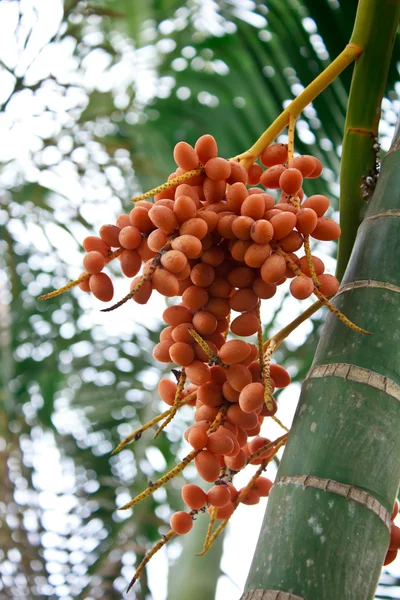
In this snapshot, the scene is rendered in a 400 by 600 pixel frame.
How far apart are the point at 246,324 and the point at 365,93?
30 centimetres

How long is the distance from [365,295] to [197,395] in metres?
0.20

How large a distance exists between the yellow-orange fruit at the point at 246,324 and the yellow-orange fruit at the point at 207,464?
0.12 meters

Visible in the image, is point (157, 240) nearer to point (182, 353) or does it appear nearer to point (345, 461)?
point (182, 353)

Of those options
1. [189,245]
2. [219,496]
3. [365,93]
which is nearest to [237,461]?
[219,496]

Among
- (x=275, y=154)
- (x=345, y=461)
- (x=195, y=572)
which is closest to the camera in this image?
(x=345, y=461)

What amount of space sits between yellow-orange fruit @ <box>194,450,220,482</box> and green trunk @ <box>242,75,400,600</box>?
3.5 inches

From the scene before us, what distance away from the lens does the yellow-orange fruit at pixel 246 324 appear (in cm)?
68

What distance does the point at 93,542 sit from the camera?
2271 mm

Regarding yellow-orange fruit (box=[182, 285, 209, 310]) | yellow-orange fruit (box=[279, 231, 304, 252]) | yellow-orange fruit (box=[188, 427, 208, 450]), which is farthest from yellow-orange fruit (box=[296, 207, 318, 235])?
yellow-orange fruit (box=[188, 427, 208, 450])

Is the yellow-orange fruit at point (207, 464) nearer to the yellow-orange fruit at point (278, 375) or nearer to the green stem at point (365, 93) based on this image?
the yellow-orange fruit at point (278, 375)

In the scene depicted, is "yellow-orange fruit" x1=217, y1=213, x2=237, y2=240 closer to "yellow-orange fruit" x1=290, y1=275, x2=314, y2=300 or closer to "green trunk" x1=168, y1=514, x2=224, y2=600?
"yellow-orange fruit" x1=290, y1=275, x2=314, y2=300

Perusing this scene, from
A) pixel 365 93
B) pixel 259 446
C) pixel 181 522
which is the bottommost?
pixel 181 522

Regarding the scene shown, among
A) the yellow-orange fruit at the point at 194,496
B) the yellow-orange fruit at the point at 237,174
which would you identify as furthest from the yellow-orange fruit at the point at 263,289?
the yellow-orange fruit at the point at 194,496

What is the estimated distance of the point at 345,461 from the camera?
0.57m
